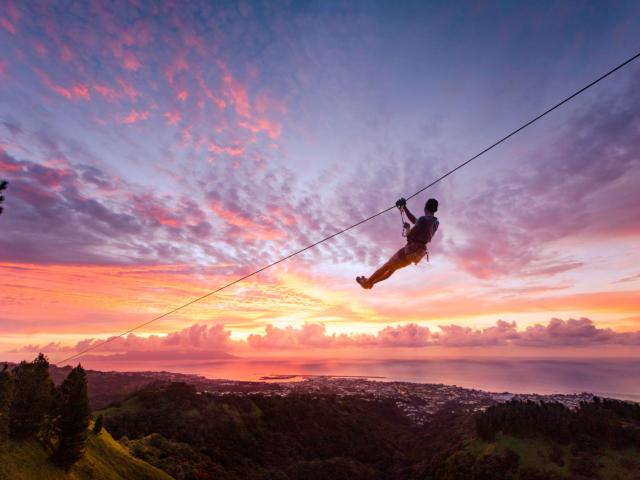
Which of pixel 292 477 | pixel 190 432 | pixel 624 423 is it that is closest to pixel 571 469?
pixel 624 423

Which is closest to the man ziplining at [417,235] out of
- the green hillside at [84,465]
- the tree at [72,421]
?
the green hillside at [84,465]

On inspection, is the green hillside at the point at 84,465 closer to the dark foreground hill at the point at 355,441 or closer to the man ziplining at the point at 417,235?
the dark foreground hill at the point at 355,441

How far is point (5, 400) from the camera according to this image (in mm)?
31141

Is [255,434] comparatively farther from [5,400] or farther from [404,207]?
[404,207]

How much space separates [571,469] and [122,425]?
121772 mm

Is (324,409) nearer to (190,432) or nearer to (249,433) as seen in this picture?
(249,433)

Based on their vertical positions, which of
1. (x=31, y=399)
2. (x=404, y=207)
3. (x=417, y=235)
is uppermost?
(x=404, y=207)

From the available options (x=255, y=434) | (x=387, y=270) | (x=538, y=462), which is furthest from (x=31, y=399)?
(x=538, y=462)

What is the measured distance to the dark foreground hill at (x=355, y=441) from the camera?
8725cm

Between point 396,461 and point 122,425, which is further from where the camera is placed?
point 396,461

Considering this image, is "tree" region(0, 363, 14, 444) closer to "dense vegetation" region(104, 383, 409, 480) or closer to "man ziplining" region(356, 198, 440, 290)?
"man ziplining" region(356, 198, 440, 290)

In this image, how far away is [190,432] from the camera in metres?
105

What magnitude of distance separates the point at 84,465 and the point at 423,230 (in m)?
51.0

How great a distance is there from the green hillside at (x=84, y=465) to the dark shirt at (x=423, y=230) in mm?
38627
